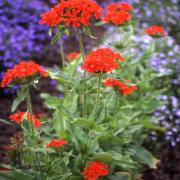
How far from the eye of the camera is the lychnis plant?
2084mm

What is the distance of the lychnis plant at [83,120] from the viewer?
2.08 m

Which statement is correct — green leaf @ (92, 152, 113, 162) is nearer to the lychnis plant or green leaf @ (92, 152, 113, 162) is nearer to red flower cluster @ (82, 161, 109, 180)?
the lychnis plant

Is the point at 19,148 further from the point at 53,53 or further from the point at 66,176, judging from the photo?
the point at 53,53

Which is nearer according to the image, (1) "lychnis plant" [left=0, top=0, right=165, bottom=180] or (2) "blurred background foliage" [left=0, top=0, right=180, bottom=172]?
(1) "lychnis plant" [left=0, top=0, right=165, bottom=180]

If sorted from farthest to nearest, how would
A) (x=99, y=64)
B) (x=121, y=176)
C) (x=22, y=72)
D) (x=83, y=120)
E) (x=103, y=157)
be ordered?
(x=121, y=176) < (x=103, y=157) < (x=83, y=120) < (x=99, y=64) < (x=22, y=72)

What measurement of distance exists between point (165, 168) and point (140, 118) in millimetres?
554

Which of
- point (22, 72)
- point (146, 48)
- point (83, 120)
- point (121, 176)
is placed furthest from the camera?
point (146, 48)

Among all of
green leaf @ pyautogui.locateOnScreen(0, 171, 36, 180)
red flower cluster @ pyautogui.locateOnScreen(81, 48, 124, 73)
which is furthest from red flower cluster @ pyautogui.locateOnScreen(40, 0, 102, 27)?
green leaf @ pyautogui.locateOnScreen(0, 171, 36, 180)

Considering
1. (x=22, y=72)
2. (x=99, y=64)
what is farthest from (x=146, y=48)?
(x=22, y=72)

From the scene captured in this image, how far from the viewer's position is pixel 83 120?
89.1 inches

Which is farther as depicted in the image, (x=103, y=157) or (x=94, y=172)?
(x=103, y=157)

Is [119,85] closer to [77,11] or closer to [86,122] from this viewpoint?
[86,122]

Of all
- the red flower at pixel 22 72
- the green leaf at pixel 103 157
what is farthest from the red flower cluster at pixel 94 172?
the red flower at pixel 22 72

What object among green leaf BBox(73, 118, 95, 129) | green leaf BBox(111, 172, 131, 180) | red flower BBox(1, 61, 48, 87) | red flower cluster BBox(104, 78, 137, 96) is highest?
red flower BBox(1, 61, 48, 87)
